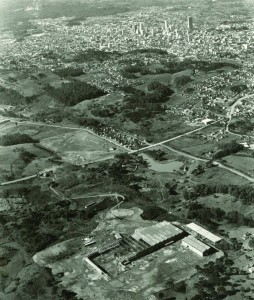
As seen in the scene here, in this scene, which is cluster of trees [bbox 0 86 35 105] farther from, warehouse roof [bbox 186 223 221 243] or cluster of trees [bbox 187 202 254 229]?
warehouse roof [bbox 186 223 221 243]

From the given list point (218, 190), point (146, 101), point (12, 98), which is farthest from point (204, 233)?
point (12, 98)

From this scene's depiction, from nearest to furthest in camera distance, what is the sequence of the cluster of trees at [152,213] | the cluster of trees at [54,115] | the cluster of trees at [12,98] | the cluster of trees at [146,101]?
the cluster of trees at [152,213]
the cluster of trees at [146,101]
the cluster of trees at [54,115]
the cluster of trees at [12,98]

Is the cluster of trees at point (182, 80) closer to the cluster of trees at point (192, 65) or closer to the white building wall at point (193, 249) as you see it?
the cluster of trees at point (192, 65)

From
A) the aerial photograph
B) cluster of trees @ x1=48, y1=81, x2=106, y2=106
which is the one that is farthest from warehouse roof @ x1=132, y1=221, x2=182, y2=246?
cluster of trees @ x1=48, y1=81, x2=106, y2=106

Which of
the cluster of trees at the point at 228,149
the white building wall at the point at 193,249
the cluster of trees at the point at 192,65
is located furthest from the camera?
the cluster of trees at the point at 192,65

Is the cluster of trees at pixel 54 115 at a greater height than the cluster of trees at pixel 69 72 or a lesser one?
lesser

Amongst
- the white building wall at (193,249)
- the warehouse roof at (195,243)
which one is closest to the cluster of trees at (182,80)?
the warehouse roof at (195,243)

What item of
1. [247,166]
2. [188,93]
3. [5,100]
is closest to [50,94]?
[5,100]
